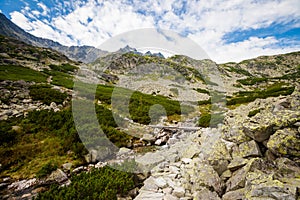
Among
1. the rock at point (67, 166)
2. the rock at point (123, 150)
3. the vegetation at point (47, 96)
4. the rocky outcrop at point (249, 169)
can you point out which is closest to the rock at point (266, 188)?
the rocky outcrop at point (249, 169)

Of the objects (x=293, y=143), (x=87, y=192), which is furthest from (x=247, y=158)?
(x=87, y=192)

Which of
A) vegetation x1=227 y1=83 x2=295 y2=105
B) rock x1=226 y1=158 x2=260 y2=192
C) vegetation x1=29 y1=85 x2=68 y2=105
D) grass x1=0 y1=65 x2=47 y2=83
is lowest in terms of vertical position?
rock x1=226 y1=158 x2=260 y2=192

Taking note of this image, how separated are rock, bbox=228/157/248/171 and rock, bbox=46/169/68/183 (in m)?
6.04

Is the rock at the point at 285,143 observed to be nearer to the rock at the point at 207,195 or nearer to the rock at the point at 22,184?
the rock at the point at 207,195

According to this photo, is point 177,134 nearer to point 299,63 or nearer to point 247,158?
point 247,158

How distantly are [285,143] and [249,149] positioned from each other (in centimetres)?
111

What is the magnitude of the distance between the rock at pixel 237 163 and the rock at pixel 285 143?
861 millimetres

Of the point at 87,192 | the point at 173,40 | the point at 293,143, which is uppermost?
the point at 173,40

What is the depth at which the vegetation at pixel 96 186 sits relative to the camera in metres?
6.07

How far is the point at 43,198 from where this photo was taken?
19.0 feet

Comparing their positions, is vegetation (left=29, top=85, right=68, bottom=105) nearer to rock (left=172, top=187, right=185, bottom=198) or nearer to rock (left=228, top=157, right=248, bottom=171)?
rock (left=172, top=187, right=185, bottom=198)

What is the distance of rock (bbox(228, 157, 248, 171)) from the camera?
5903mm

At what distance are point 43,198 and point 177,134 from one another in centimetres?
1027

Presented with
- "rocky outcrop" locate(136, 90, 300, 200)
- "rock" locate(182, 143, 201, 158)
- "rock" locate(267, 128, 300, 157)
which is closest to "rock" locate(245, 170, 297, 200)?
"rocky outcrop" locate(136, 90, 300, 200)
